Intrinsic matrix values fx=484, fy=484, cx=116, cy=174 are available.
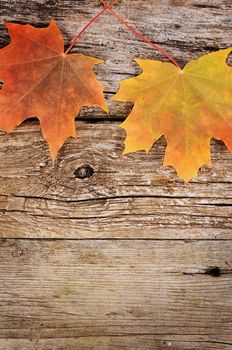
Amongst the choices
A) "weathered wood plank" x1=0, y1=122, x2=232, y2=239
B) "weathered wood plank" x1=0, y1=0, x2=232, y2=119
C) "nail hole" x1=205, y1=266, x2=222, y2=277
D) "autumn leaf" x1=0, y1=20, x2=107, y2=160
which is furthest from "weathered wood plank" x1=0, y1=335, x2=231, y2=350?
"weathered wood plank" x1=0, y1=0, x2=232, y2=119

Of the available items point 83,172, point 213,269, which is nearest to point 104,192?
point 83,172

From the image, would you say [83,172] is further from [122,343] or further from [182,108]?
[122,343]

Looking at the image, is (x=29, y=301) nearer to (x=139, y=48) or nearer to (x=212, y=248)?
(x=212, y=248)

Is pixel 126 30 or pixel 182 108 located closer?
pixel 182 108

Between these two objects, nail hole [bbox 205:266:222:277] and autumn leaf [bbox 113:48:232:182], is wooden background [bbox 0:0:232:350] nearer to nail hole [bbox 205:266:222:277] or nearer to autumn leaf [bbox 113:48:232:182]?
nail hole [bbox 205:266:222:277]

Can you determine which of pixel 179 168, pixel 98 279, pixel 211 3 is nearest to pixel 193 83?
pixel 179 168

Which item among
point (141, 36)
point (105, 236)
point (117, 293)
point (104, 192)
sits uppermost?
point (141, 36)
